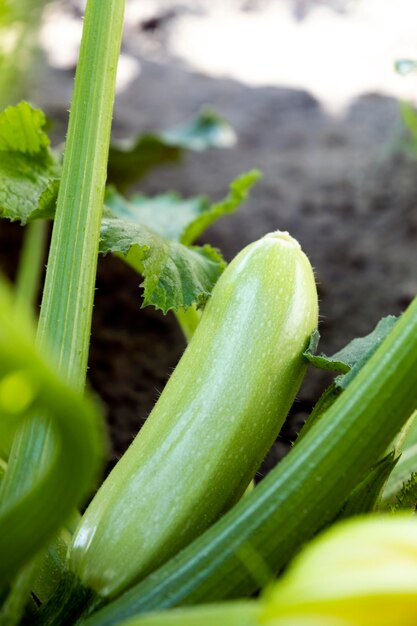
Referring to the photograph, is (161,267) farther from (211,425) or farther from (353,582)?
(353,582)

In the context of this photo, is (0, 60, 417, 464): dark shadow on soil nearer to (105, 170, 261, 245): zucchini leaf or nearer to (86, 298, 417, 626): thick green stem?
(105, 170, 261, 245): zucchini leaf

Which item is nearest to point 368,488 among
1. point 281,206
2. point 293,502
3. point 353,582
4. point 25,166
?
point 293,502

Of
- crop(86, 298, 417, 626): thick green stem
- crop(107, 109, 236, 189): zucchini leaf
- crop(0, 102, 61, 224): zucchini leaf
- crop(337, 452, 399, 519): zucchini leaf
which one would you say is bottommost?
crop(337, 452, 399, 519): zucchini leaf

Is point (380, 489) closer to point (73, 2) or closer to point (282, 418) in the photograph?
point (282, 418)

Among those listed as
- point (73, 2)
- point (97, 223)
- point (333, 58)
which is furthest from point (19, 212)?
point (73, 2)

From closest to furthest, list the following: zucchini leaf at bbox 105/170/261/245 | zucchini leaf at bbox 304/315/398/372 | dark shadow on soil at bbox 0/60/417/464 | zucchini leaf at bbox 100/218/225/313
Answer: zucchini leaf at bbox 304/315/398/372
zucchini leaf at bbox 100/218/225/313
zucchini leaf at bbox 105/170/261/245
dark shadow on soil at bbox 0/60/417/464

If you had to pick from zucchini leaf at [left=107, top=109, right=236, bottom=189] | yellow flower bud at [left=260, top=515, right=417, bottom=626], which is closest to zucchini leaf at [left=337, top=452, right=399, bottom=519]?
yellow flower bud at [left=260, top=515, right=417, bottom=626]
